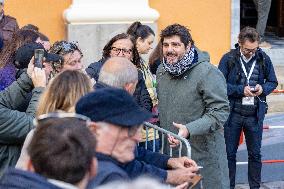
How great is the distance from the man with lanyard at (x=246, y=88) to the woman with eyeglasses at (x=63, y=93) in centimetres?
320

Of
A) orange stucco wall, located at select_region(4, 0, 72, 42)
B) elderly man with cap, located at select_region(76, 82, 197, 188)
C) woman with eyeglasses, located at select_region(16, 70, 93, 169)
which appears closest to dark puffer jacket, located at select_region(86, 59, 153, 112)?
woman with eyeglasses, located at select_region(16, 70, 93, 169)

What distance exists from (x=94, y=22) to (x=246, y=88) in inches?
112

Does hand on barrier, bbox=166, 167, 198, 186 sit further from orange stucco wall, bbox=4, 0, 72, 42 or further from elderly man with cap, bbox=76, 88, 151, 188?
orange stucco wall, bbox=4, 0, 72, 42

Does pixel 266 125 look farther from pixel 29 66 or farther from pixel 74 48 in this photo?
pixel 29 66

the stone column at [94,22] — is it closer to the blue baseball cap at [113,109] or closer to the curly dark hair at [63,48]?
the curly dark hair at [63,48]

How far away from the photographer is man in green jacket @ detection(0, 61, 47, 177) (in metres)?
3.62

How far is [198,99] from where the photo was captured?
459 centimetres

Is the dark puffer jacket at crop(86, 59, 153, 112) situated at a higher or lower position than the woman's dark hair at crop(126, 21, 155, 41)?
lower

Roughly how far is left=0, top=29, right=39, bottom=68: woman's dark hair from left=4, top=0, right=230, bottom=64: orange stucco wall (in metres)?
3.26

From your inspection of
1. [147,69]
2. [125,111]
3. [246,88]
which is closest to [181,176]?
[125,111]

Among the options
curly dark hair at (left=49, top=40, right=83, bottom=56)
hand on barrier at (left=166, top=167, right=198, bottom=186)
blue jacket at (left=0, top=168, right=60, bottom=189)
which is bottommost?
hand on barrier at (left=166, top=167, right=198, bottom=186)

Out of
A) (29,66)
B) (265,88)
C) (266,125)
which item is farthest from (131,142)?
(266,125)

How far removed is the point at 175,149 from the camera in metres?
4.72

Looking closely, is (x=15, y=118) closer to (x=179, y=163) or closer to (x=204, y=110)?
(x=179, y=163)
